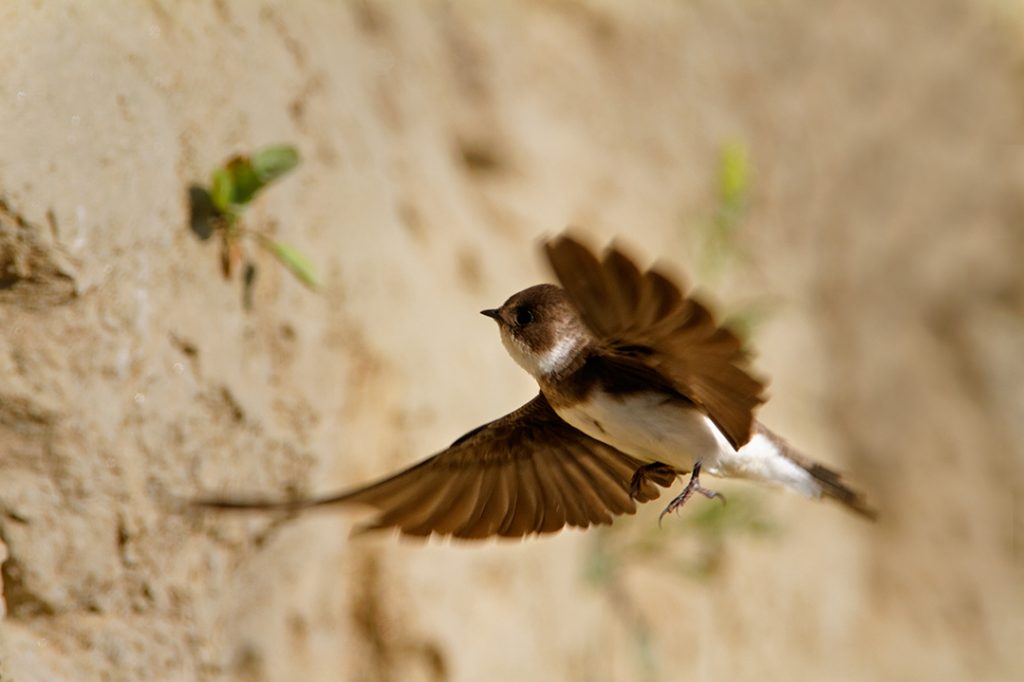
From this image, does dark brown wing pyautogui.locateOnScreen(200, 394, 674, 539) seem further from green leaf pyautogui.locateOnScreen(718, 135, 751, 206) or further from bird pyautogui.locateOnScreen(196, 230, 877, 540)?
green leaf pyautogui.locateOnScreen(718, 135, 751, 206)

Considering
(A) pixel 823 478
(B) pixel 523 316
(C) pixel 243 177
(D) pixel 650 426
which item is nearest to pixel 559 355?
(B) pixel 523 316

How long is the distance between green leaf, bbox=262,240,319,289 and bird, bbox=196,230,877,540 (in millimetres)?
443

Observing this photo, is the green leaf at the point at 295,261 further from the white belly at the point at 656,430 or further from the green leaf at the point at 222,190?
the white belly at the point at 656,430

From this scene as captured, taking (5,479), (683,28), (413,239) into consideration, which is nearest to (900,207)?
(683,28)

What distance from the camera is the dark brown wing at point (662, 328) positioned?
1.84 m

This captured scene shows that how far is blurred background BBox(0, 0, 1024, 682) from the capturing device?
2381mm

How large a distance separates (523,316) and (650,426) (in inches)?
13.3

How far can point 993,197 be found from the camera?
551 cm

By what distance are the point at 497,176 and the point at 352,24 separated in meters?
0.81

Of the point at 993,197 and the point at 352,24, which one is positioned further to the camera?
the point at 993,197

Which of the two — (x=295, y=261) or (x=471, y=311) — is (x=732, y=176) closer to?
(x=471, y=311)

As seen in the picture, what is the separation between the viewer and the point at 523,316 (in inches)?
101

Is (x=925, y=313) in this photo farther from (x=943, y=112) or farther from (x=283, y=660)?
(x=283, y=660)

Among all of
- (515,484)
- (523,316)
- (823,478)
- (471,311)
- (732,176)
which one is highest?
(732,176)
